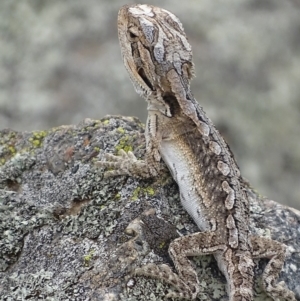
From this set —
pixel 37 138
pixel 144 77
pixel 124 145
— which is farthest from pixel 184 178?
pixel 37 138

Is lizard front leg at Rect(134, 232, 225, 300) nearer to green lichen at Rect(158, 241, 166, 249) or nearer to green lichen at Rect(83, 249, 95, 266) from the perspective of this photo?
green lichen at Rect(158, 241, 166, 249)

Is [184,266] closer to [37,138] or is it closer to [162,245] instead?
[162,245]

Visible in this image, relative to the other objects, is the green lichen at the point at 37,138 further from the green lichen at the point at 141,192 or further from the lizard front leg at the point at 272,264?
the lizard front leg at the point at 272,264

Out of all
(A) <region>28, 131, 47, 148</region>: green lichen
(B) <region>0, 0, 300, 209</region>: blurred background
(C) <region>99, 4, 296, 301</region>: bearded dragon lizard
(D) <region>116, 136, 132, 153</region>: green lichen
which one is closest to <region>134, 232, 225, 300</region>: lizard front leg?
(C) <region>99, 4, 296, 301</region>: bearded dragon lizard

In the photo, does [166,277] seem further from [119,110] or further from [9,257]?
[119,110]

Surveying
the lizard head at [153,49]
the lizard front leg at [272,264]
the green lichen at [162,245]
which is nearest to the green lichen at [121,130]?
the lizard head at [153,49]

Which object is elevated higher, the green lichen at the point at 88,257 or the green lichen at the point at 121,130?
the green lichen at the point at 121,130
